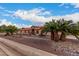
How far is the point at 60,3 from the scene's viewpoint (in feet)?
5.83

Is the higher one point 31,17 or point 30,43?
point 31,17

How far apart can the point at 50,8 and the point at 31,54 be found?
42 centimetres

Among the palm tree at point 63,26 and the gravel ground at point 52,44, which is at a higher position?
the palm tree at point 63,26

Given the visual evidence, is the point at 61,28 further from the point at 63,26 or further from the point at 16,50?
the point at 16,50

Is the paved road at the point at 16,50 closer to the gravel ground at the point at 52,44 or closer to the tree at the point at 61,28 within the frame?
the gravel ground at the point at 52,44

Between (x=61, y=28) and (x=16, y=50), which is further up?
(x=61, y=28)

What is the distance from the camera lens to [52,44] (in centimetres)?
181

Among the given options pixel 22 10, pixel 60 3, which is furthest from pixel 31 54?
pixel 60 3

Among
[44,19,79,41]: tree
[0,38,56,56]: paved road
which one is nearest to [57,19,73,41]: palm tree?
[44,19,79,41]: tree

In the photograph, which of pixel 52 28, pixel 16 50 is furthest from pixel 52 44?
pixel 16 50

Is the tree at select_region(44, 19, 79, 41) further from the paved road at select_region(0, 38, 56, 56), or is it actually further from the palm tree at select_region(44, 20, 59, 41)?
the paved road at select_region(0, 38, 56, 56)

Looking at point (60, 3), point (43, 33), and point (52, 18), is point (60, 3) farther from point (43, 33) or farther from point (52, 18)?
point (43, 33)

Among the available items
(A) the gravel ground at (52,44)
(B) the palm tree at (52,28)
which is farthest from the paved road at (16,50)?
(B) the palm tree at (52,28)

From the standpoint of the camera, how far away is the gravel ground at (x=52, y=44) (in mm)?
1766
